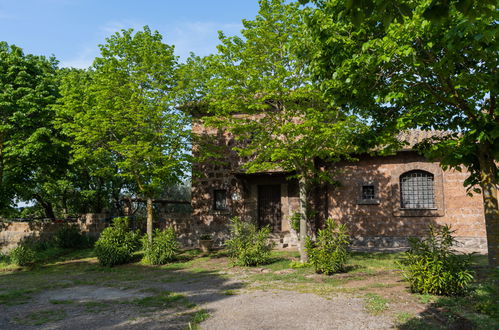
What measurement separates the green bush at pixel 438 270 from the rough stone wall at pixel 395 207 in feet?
24.6

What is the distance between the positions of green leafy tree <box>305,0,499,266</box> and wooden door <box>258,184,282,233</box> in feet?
33.0

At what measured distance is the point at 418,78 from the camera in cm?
706

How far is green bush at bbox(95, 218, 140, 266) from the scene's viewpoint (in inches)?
555

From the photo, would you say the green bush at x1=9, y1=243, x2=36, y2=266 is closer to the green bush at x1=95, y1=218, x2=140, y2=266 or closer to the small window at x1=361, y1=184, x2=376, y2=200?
the green bush at x1=95, y1=218, x2=140, y2=266

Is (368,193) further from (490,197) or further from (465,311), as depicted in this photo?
(465,311)

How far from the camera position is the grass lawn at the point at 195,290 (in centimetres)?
611

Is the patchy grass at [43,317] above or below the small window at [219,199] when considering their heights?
below

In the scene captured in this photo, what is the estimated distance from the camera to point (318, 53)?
672cm

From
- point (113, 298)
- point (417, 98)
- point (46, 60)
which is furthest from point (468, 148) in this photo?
point (46, 60)

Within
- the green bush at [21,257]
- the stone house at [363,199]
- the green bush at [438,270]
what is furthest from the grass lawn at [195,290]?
the stone house at [363,199]

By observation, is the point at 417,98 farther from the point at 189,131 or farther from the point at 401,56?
the point at 189,131

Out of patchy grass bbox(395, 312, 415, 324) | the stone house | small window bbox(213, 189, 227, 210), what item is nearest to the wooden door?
the stone house

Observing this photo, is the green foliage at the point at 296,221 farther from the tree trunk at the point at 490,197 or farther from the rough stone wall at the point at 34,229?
the rough stone wall at the point at 34,229

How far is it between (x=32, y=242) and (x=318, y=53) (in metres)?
18.4
